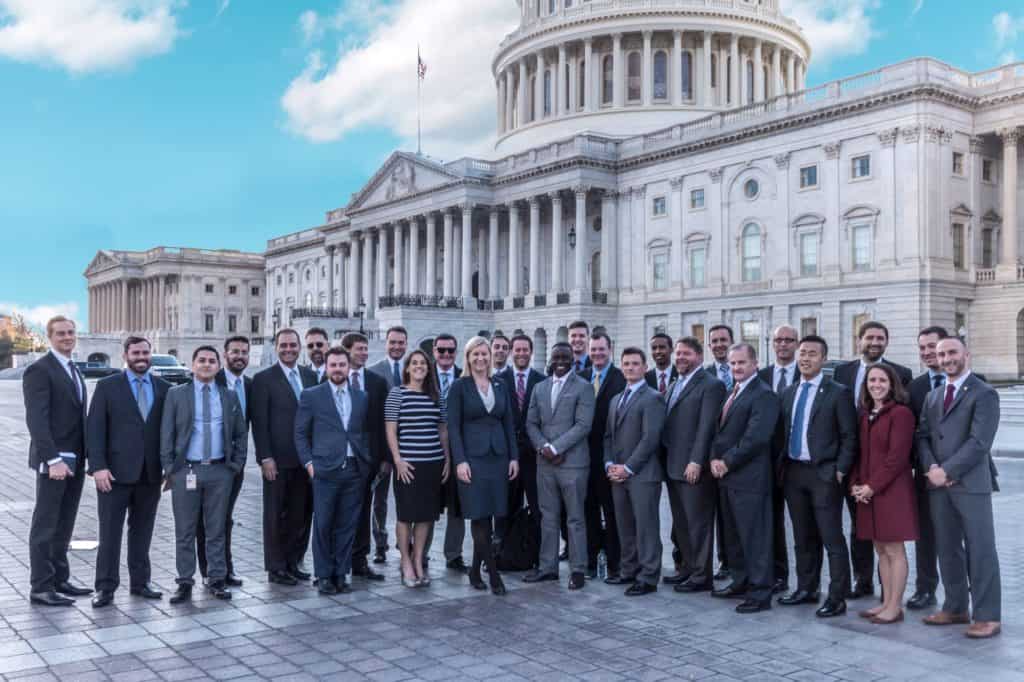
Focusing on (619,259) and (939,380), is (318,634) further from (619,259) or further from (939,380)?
(619,259)

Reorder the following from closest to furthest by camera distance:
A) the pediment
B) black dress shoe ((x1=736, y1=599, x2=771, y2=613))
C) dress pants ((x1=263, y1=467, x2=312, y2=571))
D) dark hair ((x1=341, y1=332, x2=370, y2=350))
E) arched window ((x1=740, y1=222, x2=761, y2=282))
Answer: black dress shoe ((x1=736, y1=599, x2=771, y2=613)) → dress pants ((x1=263, y1=467, x2=312, y2=571)) → dark hair ((x1=341, y1=332, x2=370, y2=350)) → arched window ((x1=740, y1=222, x2=761, y2=282)) → the pediment

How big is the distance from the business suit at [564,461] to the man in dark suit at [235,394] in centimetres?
303

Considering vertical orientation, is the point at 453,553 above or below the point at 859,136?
below

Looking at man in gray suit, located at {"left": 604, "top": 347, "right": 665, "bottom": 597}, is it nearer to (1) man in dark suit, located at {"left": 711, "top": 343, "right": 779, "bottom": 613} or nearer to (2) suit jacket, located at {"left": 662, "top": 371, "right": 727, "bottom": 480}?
(2) suit jacket, located at {"left": 662, "top": 371, "right": 727, "bottom": 480}

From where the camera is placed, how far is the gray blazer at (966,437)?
341 inches

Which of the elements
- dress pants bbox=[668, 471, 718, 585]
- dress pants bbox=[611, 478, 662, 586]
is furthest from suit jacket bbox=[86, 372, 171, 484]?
dress pants bbox=[668, 471, 718, 585]

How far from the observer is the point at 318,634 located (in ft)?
28.0

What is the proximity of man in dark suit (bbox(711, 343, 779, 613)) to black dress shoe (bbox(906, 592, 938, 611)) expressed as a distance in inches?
51.1

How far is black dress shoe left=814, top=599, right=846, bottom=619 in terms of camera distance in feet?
30.1

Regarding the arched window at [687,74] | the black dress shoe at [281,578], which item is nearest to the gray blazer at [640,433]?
the black dress shoe at [281,578]

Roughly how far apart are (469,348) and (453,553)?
245 centimetres

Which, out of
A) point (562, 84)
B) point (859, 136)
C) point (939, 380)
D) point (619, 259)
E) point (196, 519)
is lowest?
point (196, 519)

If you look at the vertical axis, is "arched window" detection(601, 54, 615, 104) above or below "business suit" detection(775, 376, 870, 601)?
above

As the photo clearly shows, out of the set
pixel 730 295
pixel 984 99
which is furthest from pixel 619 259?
Result: pixel 984 99
